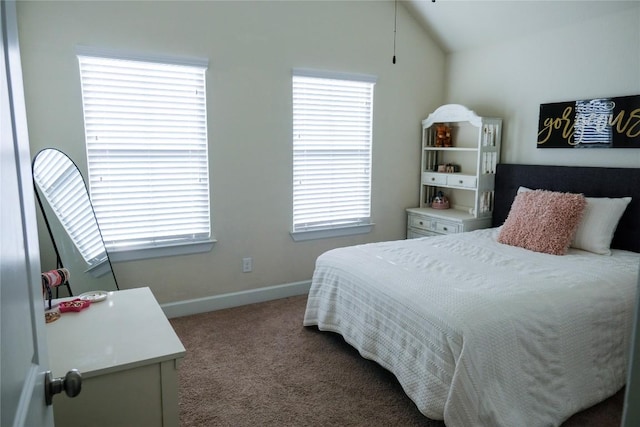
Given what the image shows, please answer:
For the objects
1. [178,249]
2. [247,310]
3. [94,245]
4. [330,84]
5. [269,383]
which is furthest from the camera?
[330,84]

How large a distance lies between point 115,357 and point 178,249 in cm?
204

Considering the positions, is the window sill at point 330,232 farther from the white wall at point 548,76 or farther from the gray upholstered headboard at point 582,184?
the white wall at point 548,76

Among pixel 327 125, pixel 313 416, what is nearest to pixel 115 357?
pixel 313 416

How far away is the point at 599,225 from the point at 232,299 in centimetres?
284

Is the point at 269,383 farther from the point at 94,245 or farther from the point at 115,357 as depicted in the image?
the point at 94,245

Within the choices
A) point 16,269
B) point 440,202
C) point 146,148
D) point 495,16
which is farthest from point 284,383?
point 495,16

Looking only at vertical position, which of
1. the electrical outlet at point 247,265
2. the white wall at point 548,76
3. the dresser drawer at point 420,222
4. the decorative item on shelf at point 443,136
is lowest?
the electrical outlet at point 247,265

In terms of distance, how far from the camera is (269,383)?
2541 millimetres

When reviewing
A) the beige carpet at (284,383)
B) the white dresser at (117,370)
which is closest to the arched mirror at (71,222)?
the beige carpet at (284,383)

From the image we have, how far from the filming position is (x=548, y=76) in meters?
3.61

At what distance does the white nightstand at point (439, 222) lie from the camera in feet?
12.9

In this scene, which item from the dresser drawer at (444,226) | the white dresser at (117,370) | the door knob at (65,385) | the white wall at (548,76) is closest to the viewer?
the door knob at (65,385)

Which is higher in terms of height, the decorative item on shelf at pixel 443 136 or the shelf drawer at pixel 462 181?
the decorative item on shelf at pixel 443 136

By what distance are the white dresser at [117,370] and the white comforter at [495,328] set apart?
3.83ft
